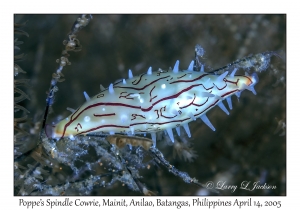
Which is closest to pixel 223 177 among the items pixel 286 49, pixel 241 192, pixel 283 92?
pixel 241 192

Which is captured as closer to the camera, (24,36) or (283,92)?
(24,36)

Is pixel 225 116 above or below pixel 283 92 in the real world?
below

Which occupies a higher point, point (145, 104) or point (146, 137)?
point (145, 104)

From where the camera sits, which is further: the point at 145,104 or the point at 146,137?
the point at 146,137

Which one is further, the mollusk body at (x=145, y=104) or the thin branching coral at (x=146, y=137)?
the thin branching coral at (x=146, y=137)

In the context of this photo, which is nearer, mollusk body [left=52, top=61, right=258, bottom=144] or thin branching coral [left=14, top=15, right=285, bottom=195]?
mollusk body [left=52, top=61, right=258, bottom=144]
